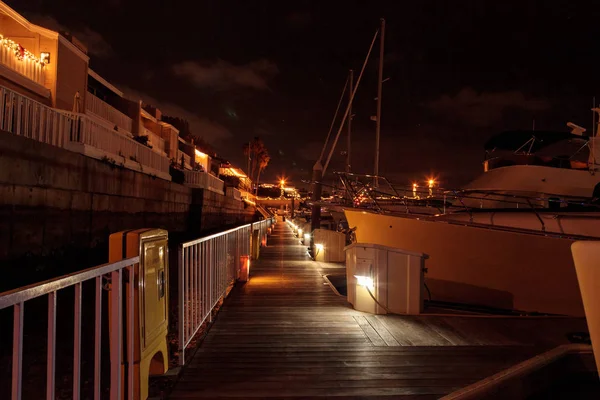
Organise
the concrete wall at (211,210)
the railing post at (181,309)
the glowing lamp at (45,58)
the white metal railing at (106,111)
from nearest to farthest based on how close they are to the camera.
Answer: the railing post at (181,309)
the glowing lamp at (45,58)
the white metal railing at (106,111)
the concrete wall at (211,210)

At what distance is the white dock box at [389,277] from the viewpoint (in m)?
6.08

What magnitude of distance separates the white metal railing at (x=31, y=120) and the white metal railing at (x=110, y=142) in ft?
1.05

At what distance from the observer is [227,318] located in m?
5.95

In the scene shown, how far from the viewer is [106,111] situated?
2222cm

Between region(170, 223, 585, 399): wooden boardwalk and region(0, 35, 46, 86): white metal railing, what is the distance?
13.8m

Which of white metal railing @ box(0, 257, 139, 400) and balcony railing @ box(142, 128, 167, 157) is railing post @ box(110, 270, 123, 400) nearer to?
white metal railing @ box(0, 257, 139, 400)

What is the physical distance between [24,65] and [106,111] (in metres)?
6.66

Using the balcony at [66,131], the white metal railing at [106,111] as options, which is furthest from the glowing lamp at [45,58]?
the balcony at [66,131]

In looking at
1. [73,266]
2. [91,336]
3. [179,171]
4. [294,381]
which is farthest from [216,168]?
[294,381]

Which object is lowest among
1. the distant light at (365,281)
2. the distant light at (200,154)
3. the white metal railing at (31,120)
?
the distant light at (365,281)

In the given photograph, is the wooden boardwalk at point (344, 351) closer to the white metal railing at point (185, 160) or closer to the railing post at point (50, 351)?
the railing post at point (50, 351)

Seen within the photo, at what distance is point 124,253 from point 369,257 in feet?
12.8

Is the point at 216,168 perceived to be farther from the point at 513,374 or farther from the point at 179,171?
the point at 513,374

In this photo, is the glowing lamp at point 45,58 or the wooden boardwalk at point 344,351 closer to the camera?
the wooden boardwalk at point 344,351
